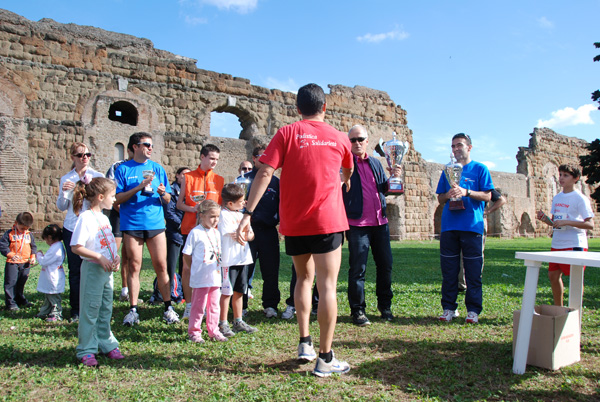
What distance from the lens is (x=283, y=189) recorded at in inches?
122

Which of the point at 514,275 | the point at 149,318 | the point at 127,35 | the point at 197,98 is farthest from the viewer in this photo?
the point at 127,35

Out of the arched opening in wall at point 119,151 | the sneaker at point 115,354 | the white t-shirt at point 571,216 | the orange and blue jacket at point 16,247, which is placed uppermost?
the arched opening in wall at point 119,151

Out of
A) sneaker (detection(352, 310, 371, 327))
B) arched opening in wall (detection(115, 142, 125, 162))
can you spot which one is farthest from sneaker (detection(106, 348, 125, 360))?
arched opening in wall (detection(115, 142, 125, 162))

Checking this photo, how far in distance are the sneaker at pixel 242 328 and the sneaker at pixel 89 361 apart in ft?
4.35

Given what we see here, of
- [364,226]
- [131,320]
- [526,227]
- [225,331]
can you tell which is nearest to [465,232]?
[364,226]

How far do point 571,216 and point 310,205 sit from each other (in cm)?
318

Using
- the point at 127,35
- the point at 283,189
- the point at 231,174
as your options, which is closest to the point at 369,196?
the point at 283,189

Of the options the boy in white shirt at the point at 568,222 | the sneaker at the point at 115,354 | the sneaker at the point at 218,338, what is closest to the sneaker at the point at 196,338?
the sneaker at the point at 218,338

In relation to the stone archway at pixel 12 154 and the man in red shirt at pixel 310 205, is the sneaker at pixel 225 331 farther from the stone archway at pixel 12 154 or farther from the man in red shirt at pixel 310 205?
the stone archway at pixel 12 154

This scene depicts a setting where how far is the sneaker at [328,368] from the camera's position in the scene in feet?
9.29

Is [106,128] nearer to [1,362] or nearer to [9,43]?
[9,43]

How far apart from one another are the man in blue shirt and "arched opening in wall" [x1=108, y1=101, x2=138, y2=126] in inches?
500

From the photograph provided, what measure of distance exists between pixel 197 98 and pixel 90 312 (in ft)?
44.9

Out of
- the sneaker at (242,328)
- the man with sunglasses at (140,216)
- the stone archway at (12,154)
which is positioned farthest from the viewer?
the stone archway at (12,154)
